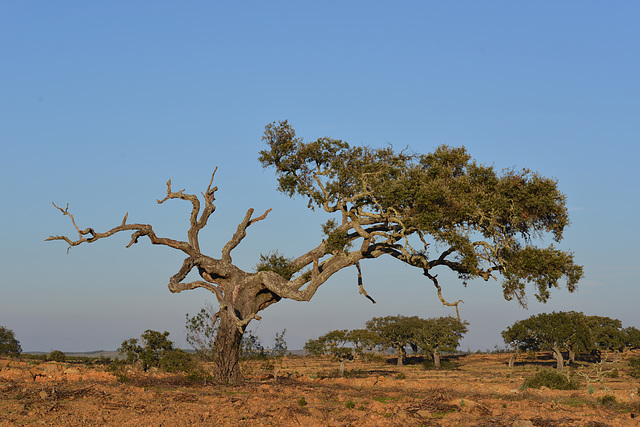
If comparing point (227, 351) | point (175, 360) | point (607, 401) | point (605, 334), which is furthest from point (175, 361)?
point (605, 334)

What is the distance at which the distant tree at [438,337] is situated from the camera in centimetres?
6288

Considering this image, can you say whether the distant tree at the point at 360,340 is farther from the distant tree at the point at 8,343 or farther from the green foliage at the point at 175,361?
the distant tree at the point at 8,343

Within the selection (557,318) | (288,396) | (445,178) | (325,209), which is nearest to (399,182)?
(445,178)

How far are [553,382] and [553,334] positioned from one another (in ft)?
113

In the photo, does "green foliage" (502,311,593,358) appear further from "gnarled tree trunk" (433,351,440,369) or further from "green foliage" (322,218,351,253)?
"green foliage" (322,218,351,253)

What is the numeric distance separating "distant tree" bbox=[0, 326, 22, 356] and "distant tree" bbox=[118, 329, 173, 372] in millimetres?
28336

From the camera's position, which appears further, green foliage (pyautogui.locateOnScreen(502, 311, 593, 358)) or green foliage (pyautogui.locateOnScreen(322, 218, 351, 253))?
green foliage (pyautogui.locateOnScreen(502, 311, 593, 358))

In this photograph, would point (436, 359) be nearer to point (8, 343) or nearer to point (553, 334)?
point (553, 334)

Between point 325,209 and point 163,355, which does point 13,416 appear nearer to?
point 325,209

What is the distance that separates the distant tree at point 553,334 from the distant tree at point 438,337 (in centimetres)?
587

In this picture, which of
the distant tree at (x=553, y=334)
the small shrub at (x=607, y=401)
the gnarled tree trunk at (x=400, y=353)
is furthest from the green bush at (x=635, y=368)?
the small shrub at (x=607, y=401)

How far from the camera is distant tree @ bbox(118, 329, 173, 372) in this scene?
115ft

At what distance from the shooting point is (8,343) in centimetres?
5869

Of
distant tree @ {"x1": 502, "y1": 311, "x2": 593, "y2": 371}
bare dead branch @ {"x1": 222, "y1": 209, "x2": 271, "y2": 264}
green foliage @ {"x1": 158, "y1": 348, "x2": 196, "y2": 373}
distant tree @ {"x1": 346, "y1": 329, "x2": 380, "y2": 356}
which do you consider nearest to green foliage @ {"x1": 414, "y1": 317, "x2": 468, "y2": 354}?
distant tree @ {"x1": 502, "y1": 311, "x2": 593, "y2": 371}
